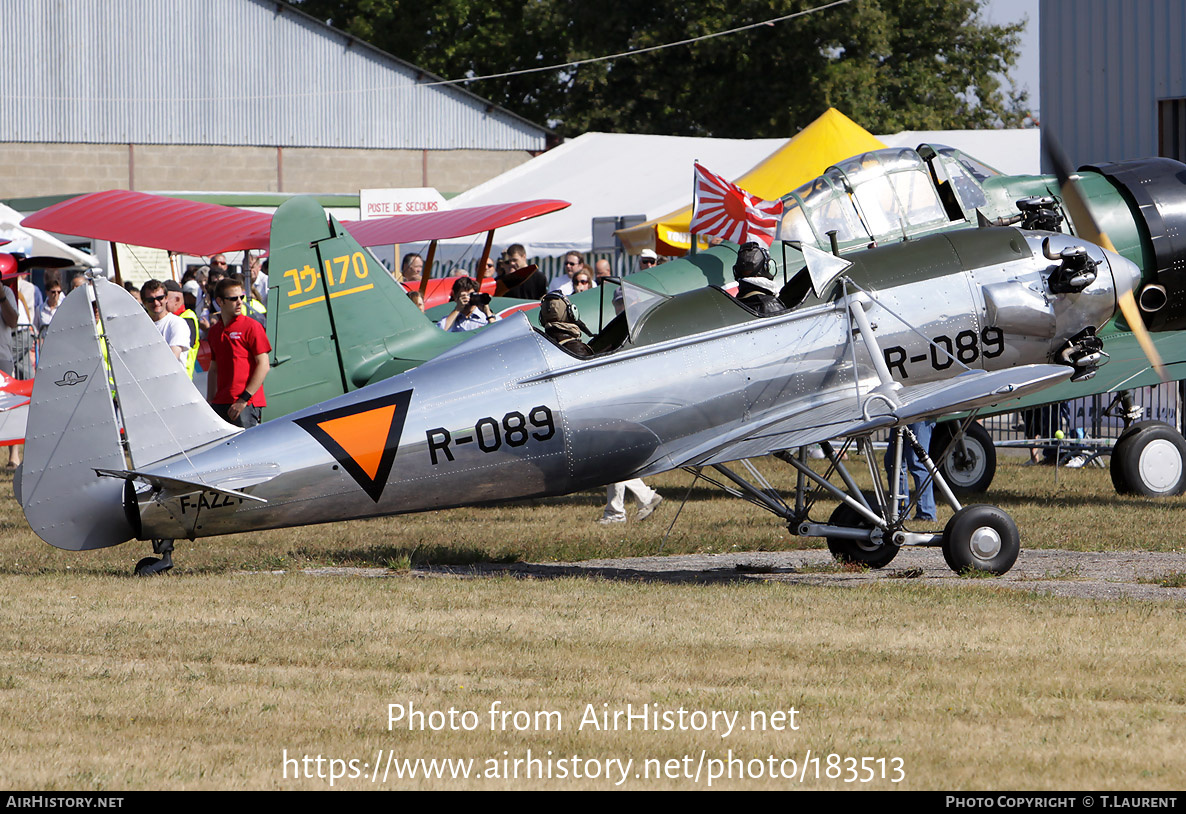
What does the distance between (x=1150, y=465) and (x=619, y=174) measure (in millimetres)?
15400

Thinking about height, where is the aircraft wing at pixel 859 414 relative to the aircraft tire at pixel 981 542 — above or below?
above

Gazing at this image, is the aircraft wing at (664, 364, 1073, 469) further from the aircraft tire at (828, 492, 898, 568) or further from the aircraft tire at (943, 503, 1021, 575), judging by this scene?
the aircraft tire at (828, 492, 898, 568)

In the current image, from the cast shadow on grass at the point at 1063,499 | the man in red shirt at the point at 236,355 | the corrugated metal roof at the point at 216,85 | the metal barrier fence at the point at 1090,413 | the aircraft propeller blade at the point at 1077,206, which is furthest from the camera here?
the corrugated metal roof at the point at 216,85

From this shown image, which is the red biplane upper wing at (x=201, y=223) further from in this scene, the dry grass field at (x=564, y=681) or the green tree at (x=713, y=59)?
the green tree at (x=713, y=59)

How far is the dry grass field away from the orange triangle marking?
75 centimetres

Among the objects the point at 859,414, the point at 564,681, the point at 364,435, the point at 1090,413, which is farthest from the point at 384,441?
the point at 1090,413

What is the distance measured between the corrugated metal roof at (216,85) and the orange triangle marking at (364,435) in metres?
33.1

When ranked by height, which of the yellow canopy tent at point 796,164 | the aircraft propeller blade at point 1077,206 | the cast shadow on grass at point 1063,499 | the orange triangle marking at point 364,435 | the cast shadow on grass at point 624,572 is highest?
the yellow canopy tent at point 796,164

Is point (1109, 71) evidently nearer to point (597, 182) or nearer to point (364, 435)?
point (597, 182)

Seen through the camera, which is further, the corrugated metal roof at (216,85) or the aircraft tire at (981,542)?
the corrugated metal roof at (216,85)

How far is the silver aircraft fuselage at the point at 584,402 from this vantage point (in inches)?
330

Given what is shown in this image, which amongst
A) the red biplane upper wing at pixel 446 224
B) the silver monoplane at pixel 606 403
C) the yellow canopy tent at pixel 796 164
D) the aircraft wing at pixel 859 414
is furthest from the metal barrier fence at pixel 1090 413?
the aircraft wing at pixel 859 414

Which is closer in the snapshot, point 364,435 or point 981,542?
point 364,435

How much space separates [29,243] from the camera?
21.3 meters
